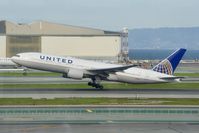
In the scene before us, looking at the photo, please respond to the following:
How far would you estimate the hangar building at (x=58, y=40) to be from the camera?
156m

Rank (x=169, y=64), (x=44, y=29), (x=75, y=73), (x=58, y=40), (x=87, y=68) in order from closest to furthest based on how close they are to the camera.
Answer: (x=75, y=73) < (x=87, y=68) < (x=169, y=64) < (x=58, y=40) < (x=44, y=29)

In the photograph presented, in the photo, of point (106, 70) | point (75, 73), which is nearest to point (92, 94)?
point (75, 73)

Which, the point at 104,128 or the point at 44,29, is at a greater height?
the point at 44,29

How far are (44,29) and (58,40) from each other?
5.39m

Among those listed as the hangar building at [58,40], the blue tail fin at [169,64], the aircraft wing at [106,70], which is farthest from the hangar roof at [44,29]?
the blue tail fin at [169,64]

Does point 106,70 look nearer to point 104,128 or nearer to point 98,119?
point 98,119

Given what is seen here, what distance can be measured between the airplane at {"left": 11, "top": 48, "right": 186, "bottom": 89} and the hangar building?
91.9 m

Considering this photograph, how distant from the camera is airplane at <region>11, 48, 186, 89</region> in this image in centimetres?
6288

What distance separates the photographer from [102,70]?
6306 cm

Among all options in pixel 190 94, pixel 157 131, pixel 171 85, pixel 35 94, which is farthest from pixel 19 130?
pixel 171 85

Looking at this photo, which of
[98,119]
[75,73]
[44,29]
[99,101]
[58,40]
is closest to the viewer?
[98,119]

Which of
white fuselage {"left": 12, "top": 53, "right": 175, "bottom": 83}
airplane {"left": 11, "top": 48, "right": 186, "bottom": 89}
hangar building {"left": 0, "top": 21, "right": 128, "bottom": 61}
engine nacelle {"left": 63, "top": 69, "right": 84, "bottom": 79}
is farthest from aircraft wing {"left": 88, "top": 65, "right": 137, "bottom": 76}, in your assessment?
hangar building {"left": 0, "top": 21, "right": 128, "bottom": 61}

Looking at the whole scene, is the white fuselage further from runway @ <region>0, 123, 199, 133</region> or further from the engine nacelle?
runway @ <region>0, 123, 199, 133</region>

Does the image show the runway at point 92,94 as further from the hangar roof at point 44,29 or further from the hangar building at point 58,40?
the hangar roof at point 44,29
